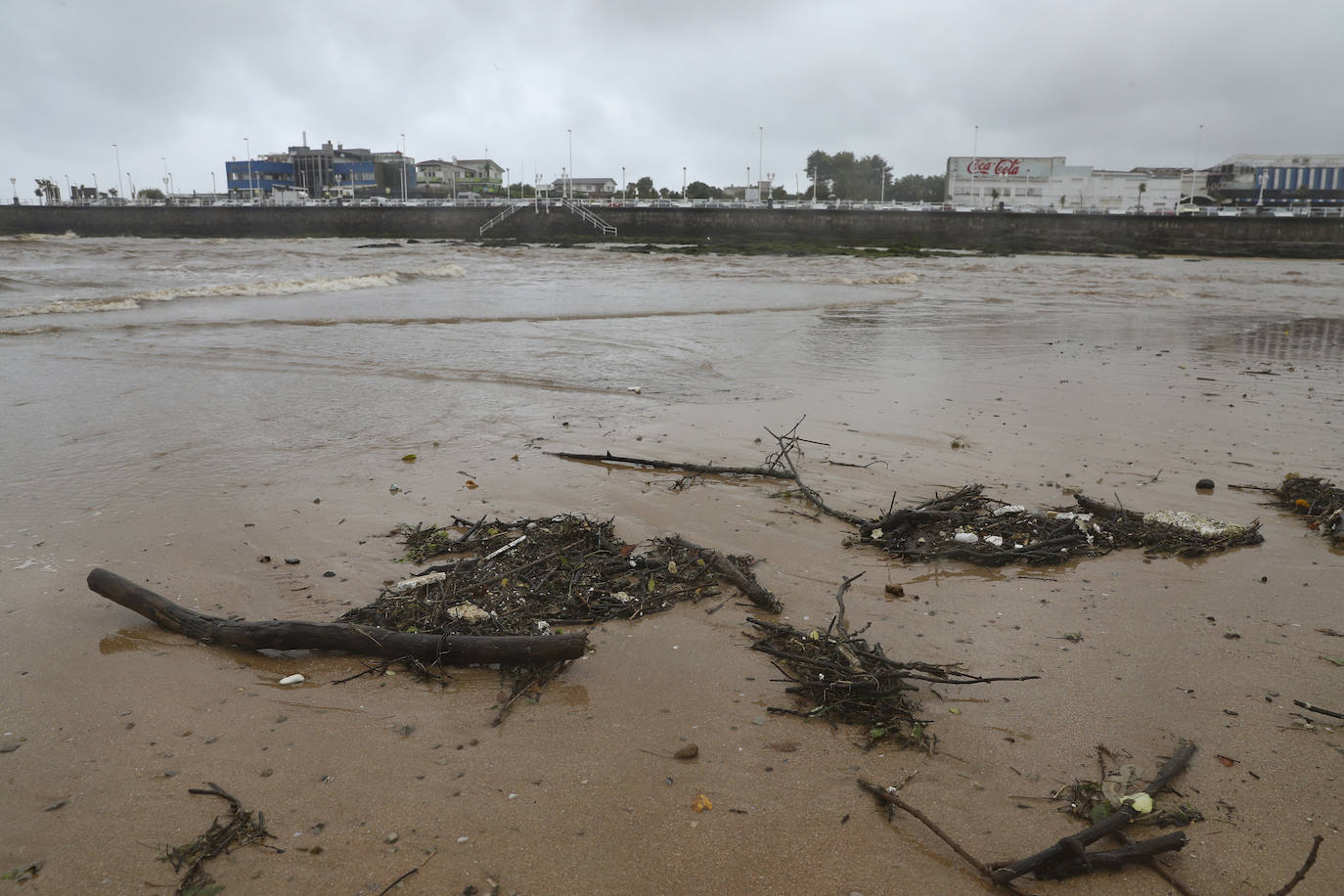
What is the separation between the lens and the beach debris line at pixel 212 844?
7.11 feet

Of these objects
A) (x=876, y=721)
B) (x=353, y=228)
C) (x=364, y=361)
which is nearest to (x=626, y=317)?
(x=364, y=361)

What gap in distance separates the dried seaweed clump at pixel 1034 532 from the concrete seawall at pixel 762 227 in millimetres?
53204

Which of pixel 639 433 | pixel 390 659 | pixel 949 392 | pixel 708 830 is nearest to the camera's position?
pixel 708 830

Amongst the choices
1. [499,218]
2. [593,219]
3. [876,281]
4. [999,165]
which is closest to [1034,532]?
[876,281]

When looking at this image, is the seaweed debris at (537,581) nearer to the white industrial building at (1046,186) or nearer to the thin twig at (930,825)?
the thin twig at (930,825)

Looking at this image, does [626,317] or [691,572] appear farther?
[626,317]

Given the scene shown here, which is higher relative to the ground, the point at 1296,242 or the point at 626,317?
the point at 1296,242

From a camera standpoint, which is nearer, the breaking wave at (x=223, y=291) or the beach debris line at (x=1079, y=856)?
the beach debris line at (x=1079, y=856)

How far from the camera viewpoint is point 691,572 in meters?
3.94

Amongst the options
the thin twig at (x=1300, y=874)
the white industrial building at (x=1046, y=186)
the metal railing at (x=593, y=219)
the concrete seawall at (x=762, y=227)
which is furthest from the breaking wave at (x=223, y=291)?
the white industrial building at (x=1046, y=186)

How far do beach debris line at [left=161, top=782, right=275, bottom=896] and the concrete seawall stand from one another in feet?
182

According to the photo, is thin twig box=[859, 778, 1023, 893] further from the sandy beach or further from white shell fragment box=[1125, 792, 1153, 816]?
white shell fragment box=[1125, 792, 1153, 816]

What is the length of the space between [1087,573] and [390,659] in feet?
10.6

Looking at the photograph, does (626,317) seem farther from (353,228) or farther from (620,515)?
(353,228)
